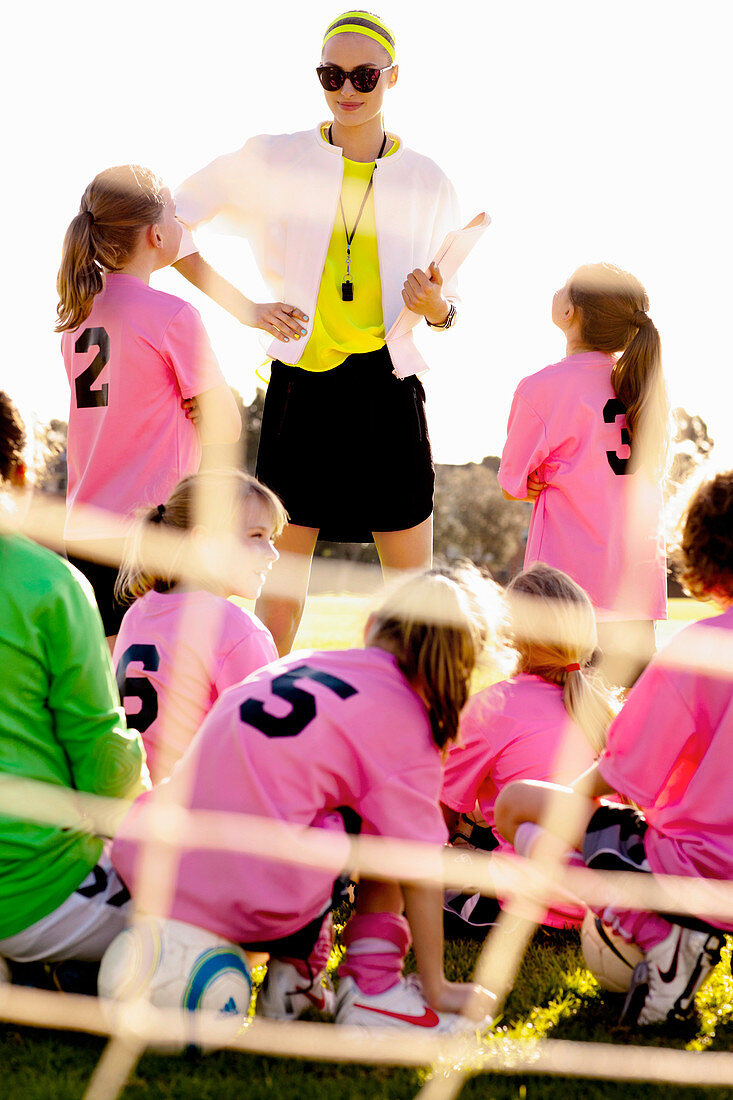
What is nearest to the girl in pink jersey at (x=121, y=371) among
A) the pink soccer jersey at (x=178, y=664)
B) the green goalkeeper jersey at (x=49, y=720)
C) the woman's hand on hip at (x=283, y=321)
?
the woman's hand on hip at (x=283, y=321)

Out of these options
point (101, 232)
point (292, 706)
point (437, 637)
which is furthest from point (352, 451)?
point (292, 706)

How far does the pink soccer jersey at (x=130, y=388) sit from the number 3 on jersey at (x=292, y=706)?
62.8 inches

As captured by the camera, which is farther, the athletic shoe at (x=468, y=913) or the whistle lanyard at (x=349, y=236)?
the whistle lanyard at (x=349, y=236)

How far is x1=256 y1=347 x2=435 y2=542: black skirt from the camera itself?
4016 millimetres

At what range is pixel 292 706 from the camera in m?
2.16

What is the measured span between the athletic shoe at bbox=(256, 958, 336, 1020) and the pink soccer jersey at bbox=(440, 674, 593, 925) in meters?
0.71

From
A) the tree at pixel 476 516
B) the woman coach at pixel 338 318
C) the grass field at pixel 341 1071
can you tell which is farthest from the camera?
the tree at pixel 476 516

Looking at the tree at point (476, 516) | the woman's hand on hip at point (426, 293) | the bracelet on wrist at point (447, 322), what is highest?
the woman's hand on hip at point (426, 293)

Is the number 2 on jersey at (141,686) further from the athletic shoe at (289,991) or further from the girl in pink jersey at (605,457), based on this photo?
the girl in pink jersey at (605,457)

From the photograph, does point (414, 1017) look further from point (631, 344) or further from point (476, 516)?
point (476, 516)

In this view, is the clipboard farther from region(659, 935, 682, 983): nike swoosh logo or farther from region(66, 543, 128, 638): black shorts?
region(659, 935, 682, 983): nike swoosh logo

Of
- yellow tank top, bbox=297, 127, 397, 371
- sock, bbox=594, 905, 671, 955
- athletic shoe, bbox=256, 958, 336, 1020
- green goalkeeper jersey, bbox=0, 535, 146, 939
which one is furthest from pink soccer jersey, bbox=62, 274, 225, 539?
sock, bbox=594, 905, 671, 955

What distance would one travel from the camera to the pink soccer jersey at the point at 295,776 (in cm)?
212

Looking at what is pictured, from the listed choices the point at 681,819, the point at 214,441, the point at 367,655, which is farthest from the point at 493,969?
the point at 214,441
